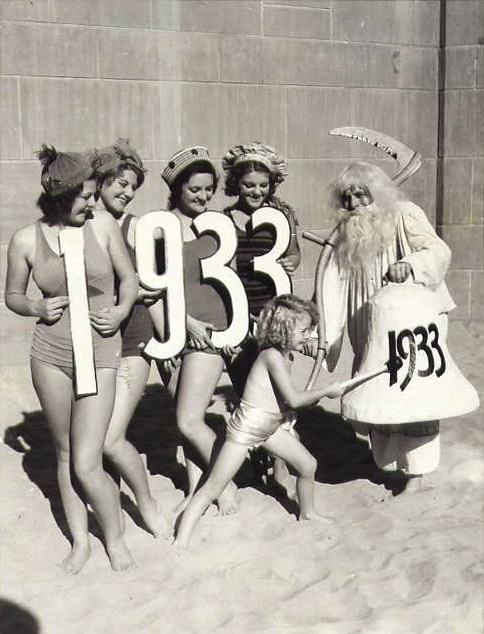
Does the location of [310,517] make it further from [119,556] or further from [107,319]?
[107,319]

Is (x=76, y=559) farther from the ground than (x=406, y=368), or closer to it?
closer to it

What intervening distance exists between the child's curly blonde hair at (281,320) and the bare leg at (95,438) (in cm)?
77

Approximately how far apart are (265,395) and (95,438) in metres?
0.87

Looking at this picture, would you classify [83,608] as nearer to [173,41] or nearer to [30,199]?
[30,199]

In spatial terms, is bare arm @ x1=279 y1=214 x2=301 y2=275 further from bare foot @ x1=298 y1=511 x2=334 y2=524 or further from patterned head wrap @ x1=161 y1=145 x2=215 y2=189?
bare foot @ x1=298 y1=511 x2=334 y2=524

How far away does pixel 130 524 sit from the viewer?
4.60 m

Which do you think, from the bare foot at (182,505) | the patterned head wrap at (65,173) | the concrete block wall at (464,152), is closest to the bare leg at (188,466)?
the bare foot at (182,505)

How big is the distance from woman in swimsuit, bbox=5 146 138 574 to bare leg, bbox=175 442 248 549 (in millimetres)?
491

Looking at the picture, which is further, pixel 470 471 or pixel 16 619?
pixel 470 471

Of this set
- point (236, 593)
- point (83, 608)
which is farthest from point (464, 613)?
point (83, 608)

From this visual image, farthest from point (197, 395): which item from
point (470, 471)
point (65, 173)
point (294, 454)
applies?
point (470, 471)

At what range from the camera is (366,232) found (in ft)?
15.1

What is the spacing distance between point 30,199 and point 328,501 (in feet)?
11.2

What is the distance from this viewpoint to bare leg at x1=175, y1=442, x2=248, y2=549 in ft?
14.3
